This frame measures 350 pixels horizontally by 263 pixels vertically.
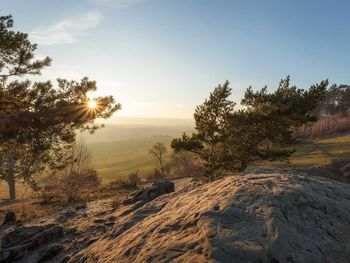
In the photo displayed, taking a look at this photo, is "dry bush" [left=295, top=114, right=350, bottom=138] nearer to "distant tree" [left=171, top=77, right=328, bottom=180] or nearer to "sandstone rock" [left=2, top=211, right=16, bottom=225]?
"distant tree" [left=171, top=77, right=328, bottom=180]

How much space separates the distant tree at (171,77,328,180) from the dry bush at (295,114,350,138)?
63337 millimetres

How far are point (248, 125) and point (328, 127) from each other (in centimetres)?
7450

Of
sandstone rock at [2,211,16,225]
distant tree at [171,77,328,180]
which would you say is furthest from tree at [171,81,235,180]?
sandstone rock at [2,211,16,225]

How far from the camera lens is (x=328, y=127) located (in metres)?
87.1

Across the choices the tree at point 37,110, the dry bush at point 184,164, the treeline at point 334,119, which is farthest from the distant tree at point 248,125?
the treeline at point 334,119

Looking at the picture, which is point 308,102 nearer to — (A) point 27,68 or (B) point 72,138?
(B) point 72,138

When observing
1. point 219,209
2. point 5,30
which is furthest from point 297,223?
point 5,30

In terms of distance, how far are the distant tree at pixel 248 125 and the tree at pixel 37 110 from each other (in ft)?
25.7

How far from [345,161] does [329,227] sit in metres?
37.0

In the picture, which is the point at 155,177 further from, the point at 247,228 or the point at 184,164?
the point at 247,228

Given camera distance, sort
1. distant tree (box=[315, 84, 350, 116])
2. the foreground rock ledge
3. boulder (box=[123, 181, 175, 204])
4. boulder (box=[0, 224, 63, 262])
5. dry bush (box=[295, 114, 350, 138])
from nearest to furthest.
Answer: the foreground rock ledge
boulder (box=[0, 224, 63, 262])
boulder (box=[123, 181, 175, 204])
dry bush (box=[295, 114, 350, 138])
distant tree (box=[315, 84, 350, 116])

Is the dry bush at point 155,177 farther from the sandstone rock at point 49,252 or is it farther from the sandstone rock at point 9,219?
the sandstone rock at point 49,252

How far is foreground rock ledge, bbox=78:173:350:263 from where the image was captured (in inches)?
226

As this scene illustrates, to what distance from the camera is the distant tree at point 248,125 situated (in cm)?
2173
